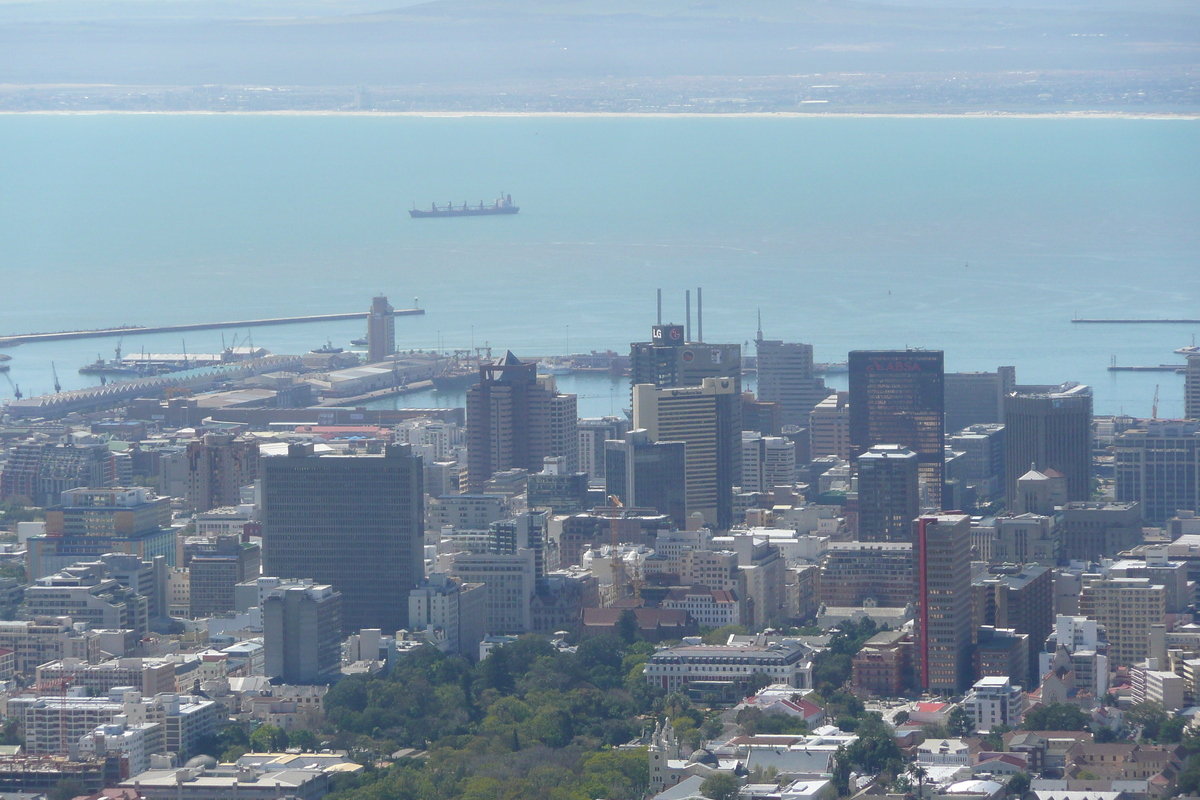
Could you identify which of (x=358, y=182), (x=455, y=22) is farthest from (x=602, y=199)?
(x=455, y=22)

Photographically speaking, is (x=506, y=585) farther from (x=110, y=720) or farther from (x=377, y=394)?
(x=377, y=394)

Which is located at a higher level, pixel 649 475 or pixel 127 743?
pixel 649 475

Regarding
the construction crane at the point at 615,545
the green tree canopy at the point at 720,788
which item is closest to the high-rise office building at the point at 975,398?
the construction crane at the point at 615,545

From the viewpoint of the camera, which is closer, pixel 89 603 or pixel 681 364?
pixel 89 603

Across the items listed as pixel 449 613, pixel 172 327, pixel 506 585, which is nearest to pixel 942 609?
pixel 449 613

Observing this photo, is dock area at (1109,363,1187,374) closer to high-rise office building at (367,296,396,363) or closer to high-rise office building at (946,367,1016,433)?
high-rise office building at (946,367,1016,433)

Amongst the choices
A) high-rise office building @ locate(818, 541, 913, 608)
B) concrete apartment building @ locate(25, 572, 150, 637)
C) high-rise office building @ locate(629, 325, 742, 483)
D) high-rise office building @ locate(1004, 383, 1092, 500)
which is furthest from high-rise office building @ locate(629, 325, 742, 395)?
concrete apartment building @ locate(25, 572, 150, 637)

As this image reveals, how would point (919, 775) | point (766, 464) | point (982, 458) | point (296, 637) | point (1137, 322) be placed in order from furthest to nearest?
point (1137, 322) → point (982, 458) → point (766, 464) → point (296, 637) → point (919, 775)
